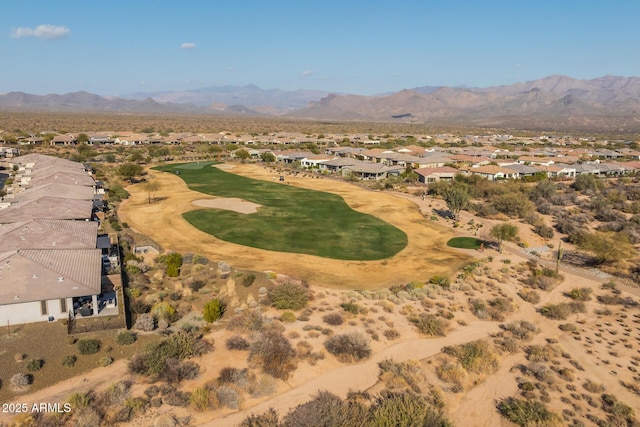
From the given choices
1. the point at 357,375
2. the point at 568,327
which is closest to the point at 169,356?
the point at 357,375

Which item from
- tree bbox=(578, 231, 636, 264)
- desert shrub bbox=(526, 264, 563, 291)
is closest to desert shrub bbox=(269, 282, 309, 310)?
desert shrub bbox=(526, 264, 563, 291)

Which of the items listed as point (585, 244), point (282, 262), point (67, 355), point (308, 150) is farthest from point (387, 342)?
point (308, 150)

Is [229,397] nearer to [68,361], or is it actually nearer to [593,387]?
[68,361]

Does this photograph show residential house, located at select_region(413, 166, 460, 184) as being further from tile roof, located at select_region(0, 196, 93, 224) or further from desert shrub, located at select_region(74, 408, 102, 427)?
desert shrub, located at select_region(74, 408, 102, 427)

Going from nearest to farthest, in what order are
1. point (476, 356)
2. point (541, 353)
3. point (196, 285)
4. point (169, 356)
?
point (169, 356)
point (476, 356)
point (541, 353)
point (196, 285)

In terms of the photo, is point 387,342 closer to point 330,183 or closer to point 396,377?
point 396,377
